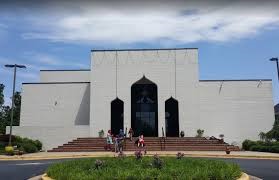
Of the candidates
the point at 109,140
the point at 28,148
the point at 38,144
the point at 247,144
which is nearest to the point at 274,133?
the point at 247,144

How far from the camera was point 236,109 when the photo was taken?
4172cm

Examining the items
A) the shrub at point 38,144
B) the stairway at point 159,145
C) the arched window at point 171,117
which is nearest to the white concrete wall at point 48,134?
the shrub at point 38,144

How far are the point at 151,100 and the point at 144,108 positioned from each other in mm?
1210

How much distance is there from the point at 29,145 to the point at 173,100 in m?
16.3

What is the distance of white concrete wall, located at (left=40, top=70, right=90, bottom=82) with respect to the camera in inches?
2058

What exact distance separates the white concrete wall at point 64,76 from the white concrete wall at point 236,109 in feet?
60.9

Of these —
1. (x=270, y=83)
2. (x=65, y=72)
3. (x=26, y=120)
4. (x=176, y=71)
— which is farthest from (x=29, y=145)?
(x=270, y=83)

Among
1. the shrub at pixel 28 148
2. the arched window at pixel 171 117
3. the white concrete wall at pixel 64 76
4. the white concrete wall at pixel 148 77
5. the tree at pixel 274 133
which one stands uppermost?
the white concrete wall at pixel 64 76

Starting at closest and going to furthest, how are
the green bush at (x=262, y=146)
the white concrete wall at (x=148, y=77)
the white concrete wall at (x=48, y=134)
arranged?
1. the green bush at (x=262, y=146)
2. the white concrete wall at (x=48, y=134)
3. the white concrete wall at (x=148, y=77)

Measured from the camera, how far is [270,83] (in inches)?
1661

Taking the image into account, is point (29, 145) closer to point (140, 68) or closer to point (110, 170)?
point (140, 68)

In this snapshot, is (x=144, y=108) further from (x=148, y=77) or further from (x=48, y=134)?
(x=48, y=134)

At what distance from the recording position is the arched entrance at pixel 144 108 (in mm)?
41969

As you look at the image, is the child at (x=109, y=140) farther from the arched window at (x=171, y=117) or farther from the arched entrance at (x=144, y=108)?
the arched window at (x=171, y=117)
